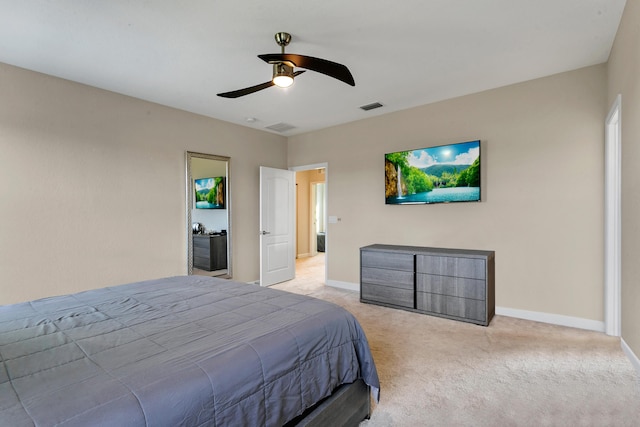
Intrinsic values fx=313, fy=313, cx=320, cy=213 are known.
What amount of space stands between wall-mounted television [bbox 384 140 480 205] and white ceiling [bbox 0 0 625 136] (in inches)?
30.3

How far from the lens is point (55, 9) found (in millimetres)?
2217

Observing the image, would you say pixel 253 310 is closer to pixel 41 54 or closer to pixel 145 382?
pixel 145 382

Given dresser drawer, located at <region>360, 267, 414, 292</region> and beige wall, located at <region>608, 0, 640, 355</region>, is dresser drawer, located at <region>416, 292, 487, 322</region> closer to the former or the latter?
dresser drawer, located at <region>360, 267, 414, 292</region>

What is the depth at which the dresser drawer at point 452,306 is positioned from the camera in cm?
340

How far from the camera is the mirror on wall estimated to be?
4.41m

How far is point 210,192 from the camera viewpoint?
→ 4.64 m

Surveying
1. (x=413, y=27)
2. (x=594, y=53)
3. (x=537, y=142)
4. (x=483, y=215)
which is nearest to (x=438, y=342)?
(x=483, y=215)

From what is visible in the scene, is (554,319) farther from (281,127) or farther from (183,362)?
(281,127)

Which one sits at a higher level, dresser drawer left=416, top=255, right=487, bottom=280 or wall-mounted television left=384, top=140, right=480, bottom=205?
wall-mounted television left=384, top=140, right=480, bottom=205

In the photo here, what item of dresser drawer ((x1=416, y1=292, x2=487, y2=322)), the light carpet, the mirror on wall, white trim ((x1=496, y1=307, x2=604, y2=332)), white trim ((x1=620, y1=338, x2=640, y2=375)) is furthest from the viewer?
the mirror on wall

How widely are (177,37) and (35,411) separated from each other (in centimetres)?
267

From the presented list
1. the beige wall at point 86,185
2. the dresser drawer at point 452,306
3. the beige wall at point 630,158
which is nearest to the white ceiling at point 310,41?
the beige wall at point 630,158

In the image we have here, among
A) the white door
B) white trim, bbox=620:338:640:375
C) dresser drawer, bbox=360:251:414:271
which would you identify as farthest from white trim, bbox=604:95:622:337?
the white door

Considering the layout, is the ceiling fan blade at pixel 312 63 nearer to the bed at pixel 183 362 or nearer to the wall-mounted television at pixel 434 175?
the bed at pixel 183 362
